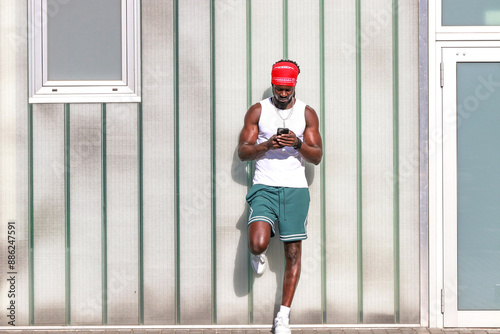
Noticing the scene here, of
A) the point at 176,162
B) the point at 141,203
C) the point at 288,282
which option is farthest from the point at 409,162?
the point at 141,203

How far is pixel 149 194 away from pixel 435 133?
7.89 feet

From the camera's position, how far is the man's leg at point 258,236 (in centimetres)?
521

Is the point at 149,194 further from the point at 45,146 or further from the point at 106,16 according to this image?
the point at 106,16

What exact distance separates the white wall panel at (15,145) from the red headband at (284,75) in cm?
208

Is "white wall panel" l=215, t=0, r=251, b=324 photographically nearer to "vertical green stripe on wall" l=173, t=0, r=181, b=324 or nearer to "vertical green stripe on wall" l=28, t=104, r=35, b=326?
"vertical green stripe on wall" l=173, t=0, r=181, b=324

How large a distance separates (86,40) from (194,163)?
53.7 inches

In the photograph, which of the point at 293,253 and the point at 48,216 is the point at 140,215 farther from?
the point at 293,253

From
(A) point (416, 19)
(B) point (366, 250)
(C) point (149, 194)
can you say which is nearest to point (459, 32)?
(A) point (416, 19)

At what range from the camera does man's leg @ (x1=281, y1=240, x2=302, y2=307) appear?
538cm

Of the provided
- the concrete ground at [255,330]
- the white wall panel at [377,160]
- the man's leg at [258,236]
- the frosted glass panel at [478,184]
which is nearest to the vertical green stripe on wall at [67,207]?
the concrete ground at [255,330]

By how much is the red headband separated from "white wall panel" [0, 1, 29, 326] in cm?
208

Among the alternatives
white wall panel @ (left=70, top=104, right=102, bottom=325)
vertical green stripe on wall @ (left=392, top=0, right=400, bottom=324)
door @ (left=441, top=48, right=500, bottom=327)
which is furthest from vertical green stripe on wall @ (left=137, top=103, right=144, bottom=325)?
door @ (left=441, top=48, right=500, bottom=327)

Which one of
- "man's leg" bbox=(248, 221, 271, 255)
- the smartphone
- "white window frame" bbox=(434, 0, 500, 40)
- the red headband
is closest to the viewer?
the smartphone

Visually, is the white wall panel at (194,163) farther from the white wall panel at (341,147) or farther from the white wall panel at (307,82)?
the white wall panel at (341,147)
